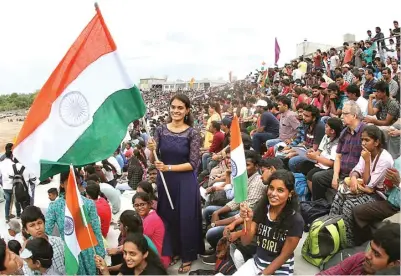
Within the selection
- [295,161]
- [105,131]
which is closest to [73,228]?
[105,131]

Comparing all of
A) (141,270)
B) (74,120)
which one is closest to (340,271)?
(141,270)

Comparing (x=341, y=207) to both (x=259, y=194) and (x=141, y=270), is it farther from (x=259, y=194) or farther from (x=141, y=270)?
(x=141, y=270)

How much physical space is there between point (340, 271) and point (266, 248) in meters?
0.62

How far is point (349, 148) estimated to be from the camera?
4.63m

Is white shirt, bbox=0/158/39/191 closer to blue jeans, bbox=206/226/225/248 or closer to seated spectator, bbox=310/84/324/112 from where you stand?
blue jeans, bbox=206/226/225/248

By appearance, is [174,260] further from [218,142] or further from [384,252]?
[218,142]

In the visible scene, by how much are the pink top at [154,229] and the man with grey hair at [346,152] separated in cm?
203

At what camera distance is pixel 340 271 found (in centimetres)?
279

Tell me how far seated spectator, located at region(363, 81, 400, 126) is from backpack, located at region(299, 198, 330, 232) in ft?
6.33

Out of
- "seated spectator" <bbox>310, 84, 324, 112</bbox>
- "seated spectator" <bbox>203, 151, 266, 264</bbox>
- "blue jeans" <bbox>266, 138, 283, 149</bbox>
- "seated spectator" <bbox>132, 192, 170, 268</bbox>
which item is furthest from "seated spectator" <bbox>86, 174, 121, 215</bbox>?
"seated spectator" <bbox>310, 84, 324, 112</bbox>

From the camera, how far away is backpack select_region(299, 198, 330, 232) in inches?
183

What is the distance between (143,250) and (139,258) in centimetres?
7

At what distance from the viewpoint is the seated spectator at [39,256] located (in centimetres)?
321

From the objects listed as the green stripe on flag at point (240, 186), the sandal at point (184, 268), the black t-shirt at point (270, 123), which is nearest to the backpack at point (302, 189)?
the sandal at point (184, 268)
